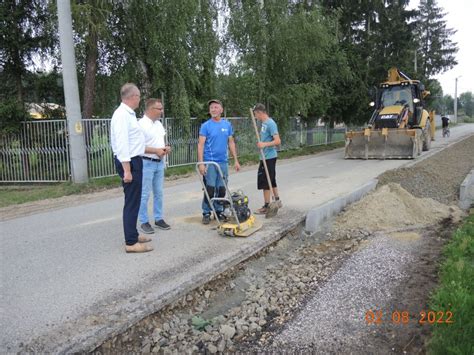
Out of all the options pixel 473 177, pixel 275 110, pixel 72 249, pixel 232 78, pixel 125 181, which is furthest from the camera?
pixel 275 110

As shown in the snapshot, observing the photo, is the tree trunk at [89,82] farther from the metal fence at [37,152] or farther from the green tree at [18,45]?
the metal fence at [37,152]

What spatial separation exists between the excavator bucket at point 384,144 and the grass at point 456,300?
10.9 metres

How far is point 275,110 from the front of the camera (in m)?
20.2

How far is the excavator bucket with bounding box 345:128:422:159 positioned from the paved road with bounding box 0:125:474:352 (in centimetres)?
835

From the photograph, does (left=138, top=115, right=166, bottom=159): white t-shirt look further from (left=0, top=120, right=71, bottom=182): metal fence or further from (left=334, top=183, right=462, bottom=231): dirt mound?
(left=0, top=120, right=71, bottom=182): metal fence

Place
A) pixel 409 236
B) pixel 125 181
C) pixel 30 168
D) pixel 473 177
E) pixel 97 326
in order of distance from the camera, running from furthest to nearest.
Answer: pixel 30 168
pixel 473 177
pixel 409 236
pixel 125 181
pixel 97 326

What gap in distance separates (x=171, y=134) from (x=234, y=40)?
6.44 metres

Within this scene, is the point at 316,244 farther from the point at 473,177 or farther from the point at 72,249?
the point at 473,177

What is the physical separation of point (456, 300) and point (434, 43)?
2123 inches

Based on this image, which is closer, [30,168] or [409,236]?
[409,236]

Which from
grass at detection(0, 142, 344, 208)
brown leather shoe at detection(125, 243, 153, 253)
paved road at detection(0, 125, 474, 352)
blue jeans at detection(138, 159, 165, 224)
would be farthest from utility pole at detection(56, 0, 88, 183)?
brown leather shoe at detection(125, 243, 153, 253)

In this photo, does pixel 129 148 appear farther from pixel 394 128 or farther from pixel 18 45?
pixel 394 128

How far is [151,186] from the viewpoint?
236 inches

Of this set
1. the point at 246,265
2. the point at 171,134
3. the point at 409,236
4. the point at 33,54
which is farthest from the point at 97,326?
the point at 33,54
